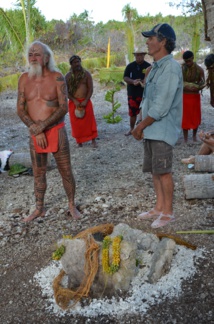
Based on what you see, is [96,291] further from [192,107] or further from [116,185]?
[192,107]

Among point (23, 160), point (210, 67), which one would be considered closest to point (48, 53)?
point (23, 160)

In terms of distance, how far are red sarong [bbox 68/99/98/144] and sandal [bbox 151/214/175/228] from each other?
3.39m

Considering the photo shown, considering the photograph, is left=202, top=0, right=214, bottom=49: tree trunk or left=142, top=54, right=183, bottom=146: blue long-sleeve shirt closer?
left=142, top=54, right=183, bottom=146: blue long-sleeve shirt

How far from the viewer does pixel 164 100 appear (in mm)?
2945

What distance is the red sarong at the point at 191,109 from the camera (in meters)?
6.28

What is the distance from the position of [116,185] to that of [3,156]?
6.94 ft

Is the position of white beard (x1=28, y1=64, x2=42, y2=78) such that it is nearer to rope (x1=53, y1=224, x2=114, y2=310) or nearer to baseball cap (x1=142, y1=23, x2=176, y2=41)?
baseball cap (x1=142, y1=23, x2=176, y2=41)

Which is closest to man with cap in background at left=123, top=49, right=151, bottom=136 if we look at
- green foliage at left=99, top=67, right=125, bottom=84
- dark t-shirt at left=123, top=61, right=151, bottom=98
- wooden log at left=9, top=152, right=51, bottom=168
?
dark t-shirt at left=123, top=61, right=151, bottom=98

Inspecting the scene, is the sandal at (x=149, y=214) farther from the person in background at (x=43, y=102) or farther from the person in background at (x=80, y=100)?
the person in background at (x=80, y=100)

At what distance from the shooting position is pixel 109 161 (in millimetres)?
5766

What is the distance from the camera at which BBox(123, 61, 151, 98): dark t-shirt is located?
268 inches

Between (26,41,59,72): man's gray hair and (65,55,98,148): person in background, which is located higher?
(26,41,59,72): man's gray hair

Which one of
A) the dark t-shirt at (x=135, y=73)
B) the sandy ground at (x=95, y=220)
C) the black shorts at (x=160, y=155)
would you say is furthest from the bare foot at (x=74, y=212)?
the dark t-shirt at (x=135, y=73)

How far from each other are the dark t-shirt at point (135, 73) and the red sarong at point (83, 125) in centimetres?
99
